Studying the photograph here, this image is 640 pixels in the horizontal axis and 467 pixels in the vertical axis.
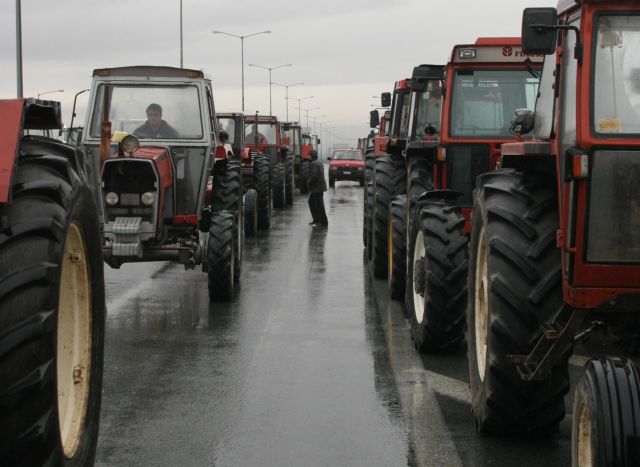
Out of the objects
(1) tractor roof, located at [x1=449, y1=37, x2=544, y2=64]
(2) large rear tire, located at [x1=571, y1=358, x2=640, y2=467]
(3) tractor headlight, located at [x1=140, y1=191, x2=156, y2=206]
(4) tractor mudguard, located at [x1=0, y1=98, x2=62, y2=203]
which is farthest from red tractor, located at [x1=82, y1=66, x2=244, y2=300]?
(2) large rear tire, located at [x1=571, y1=358, x2=640, y2=467]

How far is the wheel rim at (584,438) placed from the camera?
14.5ft

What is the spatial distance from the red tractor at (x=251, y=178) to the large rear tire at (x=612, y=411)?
1517 cm

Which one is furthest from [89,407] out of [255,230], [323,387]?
[255,230]

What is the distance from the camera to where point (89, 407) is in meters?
4.91

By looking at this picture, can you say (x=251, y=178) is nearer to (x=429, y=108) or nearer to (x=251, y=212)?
(x=251, y=212)

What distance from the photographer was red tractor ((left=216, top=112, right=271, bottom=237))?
19.6m

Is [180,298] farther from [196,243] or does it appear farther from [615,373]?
[615,373]

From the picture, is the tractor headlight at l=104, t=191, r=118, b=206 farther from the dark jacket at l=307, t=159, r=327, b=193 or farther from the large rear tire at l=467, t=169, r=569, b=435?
the dark jacket at l=307, t=159, r=327, b=193

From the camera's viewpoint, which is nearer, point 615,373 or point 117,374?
point 615,373

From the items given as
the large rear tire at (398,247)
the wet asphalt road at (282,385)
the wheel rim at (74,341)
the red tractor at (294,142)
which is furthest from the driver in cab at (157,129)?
the red tractor at (294,142)

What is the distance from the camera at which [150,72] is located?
12141 mm

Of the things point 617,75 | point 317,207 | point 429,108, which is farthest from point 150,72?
point 317,207

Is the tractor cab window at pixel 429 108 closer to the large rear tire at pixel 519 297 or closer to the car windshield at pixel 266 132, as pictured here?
the large rear tire at pixel 519 297

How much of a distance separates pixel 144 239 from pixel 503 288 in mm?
6151
